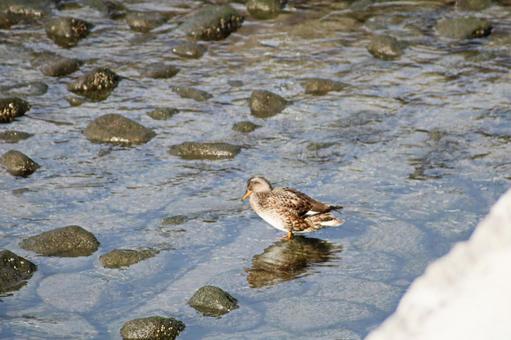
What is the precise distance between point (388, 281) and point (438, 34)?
763 centimetres

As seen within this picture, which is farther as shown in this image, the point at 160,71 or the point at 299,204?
the point at 160,71

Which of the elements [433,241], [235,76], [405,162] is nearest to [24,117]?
[235,76]

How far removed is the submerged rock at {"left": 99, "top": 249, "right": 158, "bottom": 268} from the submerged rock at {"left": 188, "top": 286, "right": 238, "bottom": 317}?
1062 mm

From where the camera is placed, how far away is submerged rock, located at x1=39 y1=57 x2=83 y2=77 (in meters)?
13.0

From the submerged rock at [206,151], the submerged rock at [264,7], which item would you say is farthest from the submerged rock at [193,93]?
the submerged rock at [264,7]

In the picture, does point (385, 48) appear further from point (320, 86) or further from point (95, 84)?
point (95, 84)

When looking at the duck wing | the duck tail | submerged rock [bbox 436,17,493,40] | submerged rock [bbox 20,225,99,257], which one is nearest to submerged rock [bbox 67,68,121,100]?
submerged rock [bbox 20,225,99,257]

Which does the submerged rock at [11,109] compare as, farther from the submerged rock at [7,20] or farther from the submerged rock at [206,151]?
the submerged rock at [7,20]

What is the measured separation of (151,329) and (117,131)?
4.89 meters

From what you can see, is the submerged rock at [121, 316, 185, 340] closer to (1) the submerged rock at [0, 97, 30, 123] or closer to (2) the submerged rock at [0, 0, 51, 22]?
(1) the submerged rock at [0, 97, 30, 123]

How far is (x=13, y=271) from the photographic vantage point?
750 cm

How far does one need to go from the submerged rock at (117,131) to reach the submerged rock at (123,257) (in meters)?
3.06

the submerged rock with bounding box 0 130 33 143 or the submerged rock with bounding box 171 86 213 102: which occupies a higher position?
the submerged rock with bounding box 171 86 213 102

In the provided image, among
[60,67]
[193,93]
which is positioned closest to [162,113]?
[193,93]
